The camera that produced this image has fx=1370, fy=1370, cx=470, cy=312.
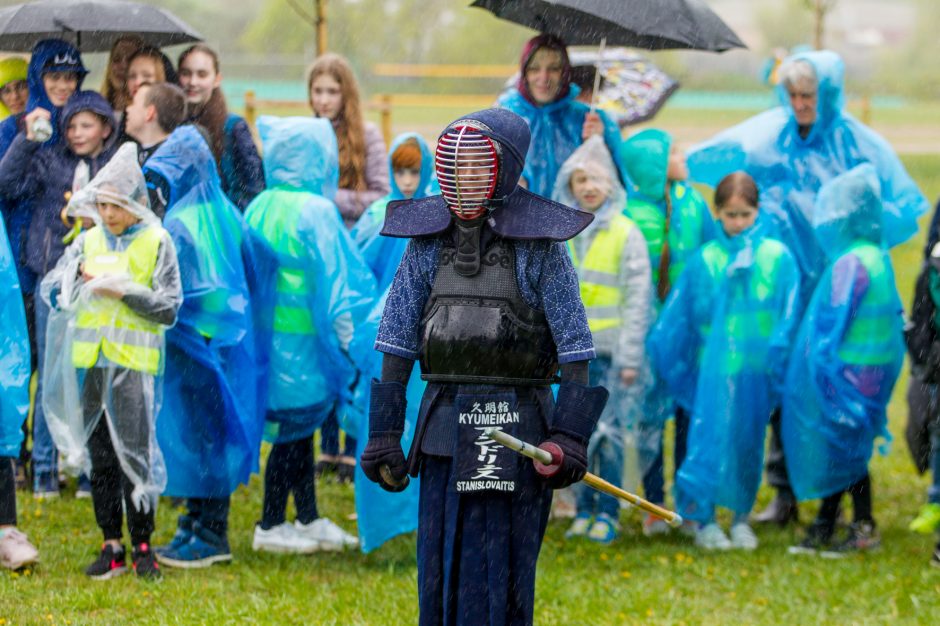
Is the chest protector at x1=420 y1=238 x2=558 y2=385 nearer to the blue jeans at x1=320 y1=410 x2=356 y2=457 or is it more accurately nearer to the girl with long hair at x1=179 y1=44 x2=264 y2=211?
the girl with long hair at x1=179 y1=44 x2=264 y2=211

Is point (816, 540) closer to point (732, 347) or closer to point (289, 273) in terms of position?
point (732, 347)

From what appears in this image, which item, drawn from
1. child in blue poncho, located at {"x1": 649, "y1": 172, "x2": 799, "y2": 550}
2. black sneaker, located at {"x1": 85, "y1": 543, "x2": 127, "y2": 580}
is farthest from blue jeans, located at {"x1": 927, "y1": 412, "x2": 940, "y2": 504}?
black sneaker, located at {"x1": 85, "y1": 543, "x2": 127, "y2": 580}

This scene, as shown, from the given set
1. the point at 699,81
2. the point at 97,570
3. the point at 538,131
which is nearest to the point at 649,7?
the point at 538,131

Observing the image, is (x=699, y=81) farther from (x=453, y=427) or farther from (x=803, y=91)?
(x=453, y=427)

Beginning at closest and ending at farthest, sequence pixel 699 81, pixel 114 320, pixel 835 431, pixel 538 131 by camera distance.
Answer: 1. pixel 114 320
2. pixel 835 431
3. pixel 538 131
4. pixel 699 81

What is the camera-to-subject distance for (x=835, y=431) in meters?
6.41

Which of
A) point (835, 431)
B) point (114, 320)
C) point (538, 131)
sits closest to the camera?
point (114, 320)

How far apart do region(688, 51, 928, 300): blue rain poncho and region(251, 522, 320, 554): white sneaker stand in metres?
2.78

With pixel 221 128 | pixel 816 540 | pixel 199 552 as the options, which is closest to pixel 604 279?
pixel 816 540

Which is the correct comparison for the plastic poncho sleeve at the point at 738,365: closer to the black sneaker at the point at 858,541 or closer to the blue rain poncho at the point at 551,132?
the black sneaker at the point at 858,541

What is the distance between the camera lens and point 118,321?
212 inches

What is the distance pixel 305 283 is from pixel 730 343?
2.03 m

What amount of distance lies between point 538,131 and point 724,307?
1348 mm

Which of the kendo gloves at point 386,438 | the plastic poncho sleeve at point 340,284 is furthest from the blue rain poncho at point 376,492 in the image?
the kendo gloves at point 386,438
